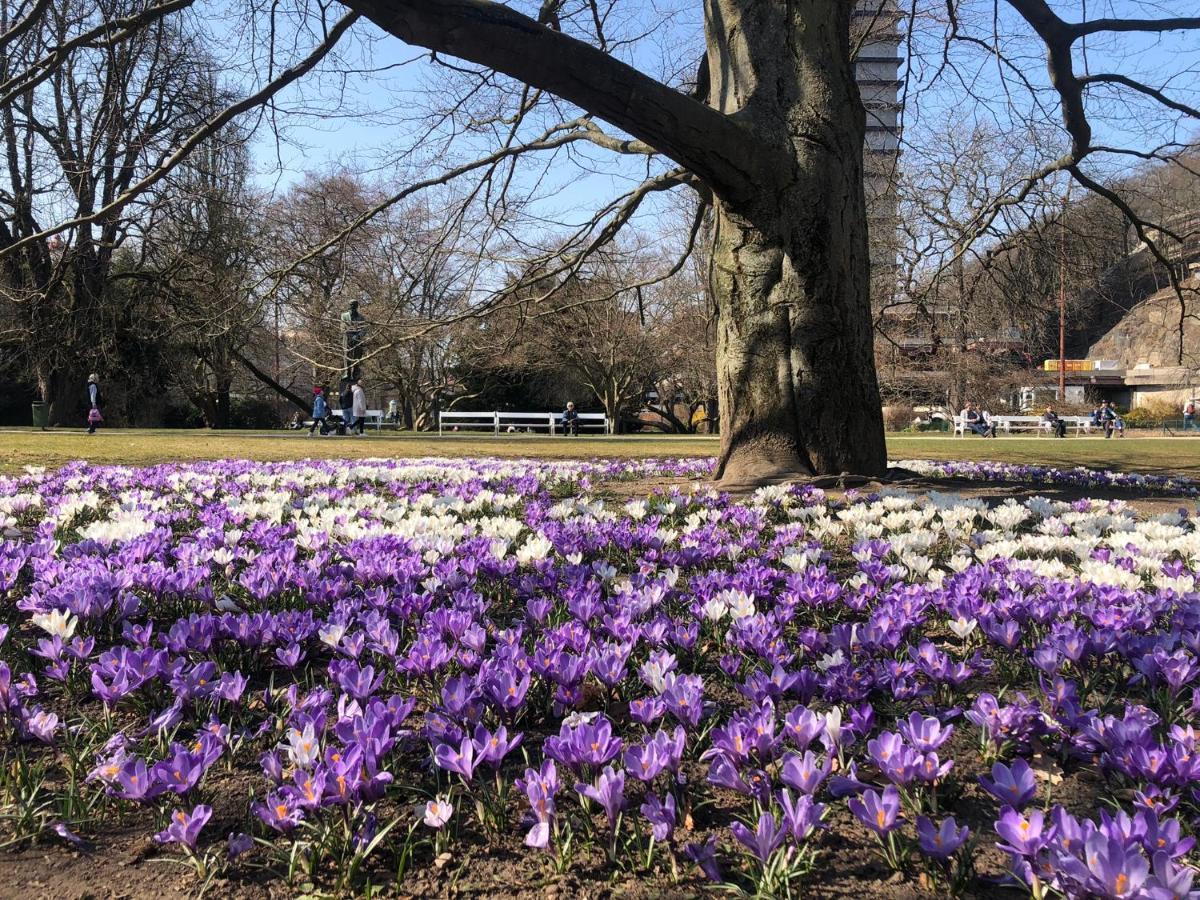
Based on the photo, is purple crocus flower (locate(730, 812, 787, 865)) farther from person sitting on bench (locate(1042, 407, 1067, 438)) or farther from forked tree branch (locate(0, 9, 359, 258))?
person sitting on bench (locate(1042, 407, 1067, 438))

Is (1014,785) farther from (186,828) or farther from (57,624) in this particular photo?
(57,624)

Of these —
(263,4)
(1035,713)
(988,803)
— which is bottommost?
(988,803)

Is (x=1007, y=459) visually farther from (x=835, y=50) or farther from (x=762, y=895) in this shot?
(x=762, y=895)

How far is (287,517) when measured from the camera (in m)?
4.54

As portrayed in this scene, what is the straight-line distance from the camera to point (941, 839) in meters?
1.27

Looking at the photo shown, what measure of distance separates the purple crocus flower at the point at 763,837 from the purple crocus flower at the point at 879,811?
154 mm

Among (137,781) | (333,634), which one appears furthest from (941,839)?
(333,634)

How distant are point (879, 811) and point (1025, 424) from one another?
4009 centimetres

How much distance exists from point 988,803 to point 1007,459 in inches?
434

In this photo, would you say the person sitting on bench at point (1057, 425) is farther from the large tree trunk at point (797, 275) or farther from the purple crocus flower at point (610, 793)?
the purple crocus flower at point (610, 793)

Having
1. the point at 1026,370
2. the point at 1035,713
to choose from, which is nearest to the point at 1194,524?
the point at 1035,713

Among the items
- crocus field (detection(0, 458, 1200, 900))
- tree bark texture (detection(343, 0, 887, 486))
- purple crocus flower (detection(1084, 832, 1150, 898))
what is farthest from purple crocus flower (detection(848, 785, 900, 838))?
tree bark texture (detection(343, 0, 887, 486))

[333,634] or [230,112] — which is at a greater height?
[230,112]

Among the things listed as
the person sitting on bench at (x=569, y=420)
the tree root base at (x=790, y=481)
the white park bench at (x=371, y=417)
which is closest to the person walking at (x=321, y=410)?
the white park bench at (x=371, y=417)
